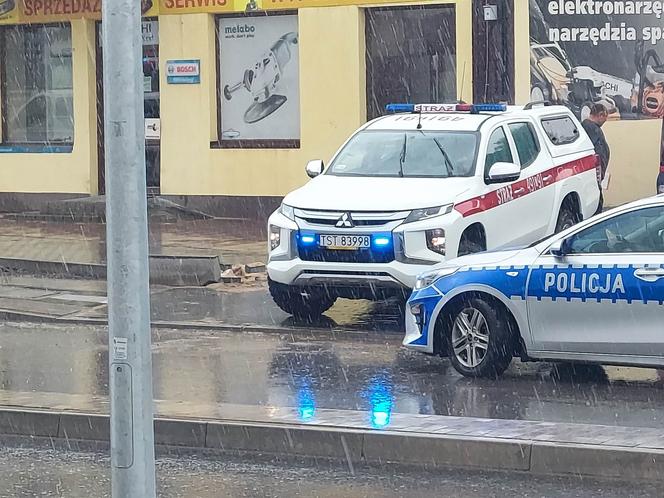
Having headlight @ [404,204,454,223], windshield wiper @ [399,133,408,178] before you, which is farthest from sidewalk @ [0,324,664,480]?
windshield wiper @ [399,133,408,178]

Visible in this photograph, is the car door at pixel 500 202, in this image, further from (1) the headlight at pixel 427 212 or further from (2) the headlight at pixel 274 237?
(2) the headlight at pixel 274 237

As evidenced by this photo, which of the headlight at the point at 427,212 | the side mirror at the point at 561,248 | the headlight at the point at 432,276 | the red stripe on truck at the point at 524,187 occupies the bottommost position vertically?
the headlight at the point at 432,276

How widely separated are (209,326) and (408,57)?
957 centimetres

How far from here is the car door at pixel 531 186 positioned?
1308cm

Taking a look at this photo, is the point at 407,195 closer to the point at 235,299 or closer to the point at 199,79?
the point at 235,299

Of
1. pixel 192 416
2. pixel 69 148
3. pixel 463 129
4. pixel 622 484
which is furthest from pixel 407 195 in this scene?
pixel 69 148

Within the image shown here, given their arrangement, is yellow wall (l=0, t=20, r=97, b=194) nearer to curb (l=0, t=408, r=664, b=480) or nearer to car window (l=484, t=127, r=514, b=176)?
car window (l=484, t=127, r=514, b=176)

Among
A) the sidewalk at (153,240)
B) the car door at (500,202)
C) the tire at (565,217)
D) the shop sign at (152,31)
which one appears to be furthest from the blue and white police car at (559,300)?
the shop sign at (152,31)

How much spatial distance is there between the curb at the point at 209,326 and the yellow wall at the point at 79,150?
9.75m

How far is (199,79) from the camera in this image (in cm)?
2206

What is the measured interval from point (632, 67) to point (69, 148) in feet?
31.0

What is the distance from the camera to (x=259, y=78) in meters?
22.0

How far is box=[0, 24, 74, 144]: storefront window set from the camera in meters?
23.4

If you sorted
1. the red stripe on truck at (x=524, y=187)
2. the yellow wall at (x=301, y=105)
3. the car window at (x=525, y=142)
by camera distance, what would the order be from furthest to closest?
the yellow wall at (x=301, y=105) → the car window at (x=525, y=142) → the red stripe on truck at (x=524, y=187)
